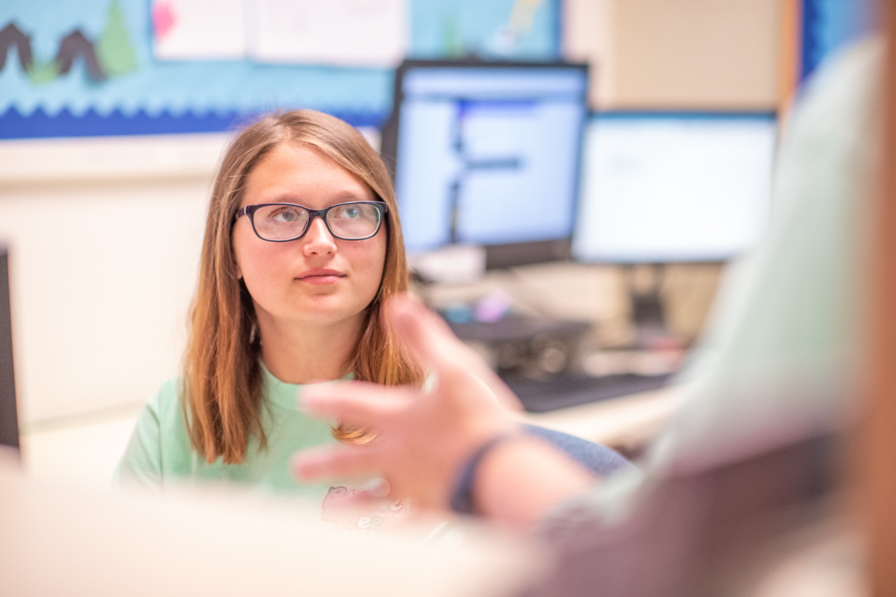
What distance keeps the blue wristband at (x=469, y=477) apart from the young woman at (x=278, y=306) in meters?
0.56

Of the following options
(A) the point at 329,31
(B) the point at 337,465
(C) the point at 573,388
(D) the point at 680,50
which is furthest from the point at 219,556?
(D) the point at 680,50

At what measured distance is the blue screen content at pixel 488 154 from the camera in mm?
1562

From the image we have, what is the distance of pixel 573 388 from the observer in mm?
1494

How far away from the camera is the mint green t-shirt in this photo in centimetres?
92

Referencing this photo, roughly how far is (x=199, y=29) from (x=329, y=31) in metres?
0.30

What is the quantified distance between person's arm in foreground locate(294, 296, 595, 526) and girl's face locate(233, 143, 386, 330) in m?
0.51

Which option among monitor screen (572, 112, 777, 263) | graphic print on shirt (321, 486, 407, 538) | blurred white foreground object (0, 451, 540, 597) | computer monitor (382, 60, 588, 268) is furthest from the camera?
monitor screen (572, 112, 777, 263)

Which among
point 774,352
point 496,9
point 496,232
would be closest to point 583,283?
point 496,232

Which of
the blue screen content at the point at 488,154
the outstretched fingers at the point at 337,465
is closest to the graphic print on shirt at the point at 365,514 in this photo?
the outstretched fingers at the point at 337,465

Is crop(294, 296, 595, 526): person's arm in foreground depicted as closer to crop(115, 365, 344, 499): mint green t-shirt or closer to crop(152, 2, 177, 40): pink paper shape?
crop(115, 365, 344, 499): mint green t-shirt

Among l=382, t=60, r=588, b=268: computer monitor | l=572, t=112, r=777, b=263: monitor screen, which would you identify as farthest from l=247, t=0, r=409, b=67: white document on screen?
l=572, t=112, r=777, b=263: monitor screen

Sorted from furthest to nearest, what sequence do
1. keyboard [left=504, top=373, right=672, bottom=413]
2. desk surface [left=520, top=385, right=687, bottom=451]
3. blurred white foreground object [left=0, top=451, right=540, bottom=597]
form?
1. keyboard [left=504, top=373, right=672, bottom=413]
2. desk surface [left=520, top=385, right=687, bottom=451]
3. blurred white foreground object [left=0, top=451, right=540, bottom=597]

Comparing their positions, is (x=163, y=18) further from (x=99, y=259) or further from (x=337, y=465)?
(x=337, y=465)

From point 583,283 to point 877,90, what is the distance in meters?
2.02
